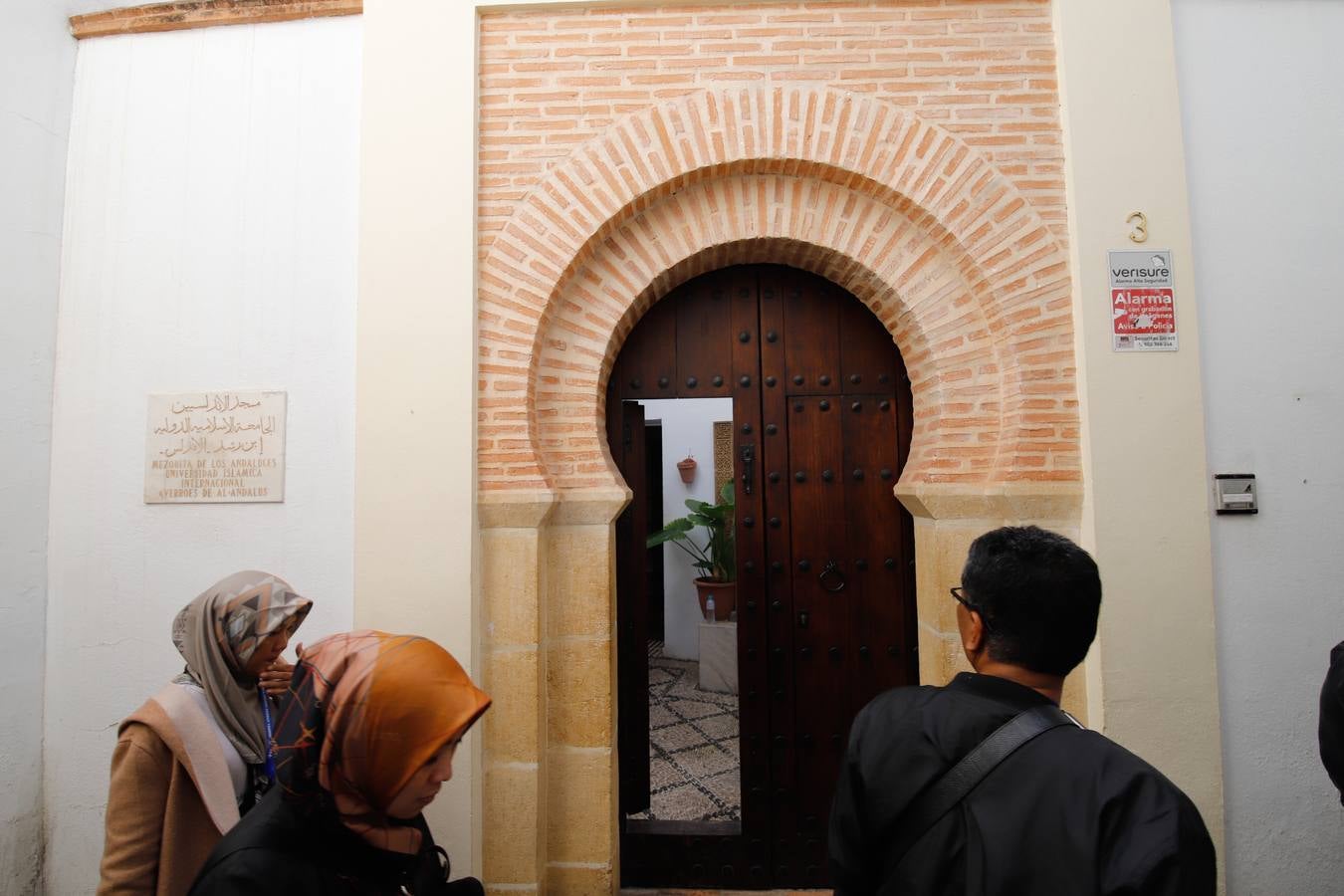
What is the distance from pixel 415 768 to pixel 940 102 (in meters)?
3.19

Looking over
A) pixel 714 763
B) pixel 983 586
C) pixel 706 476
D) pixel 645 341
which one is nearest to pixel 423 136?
pixel 645 341

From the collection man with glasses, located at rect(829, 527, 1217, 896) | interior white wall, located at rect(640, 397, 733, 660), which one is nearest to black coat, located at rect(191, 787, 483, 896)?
man with glasses, located at rect(829, 527, 1217, 896)

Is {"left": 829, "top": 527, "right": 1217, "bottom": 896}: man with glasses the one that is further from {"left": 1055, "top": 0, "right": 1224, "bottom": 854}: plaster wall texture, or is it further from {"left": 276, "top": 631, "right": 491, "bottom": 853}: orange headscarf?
{"left": 1055, "top": 0, "right": 1224, "bottom": 854}: plaster wall texture

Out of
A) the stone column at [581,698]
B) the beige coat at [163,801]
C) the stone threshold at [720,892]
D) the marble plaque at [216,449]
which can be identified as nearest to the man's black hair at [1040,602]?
the stone column at [581,698]

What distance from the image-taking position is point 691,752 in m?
4.85

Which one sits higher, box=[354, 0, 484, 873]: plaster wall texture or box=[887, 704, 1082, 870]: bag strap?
box=[354, 0, 484, 873]: plaster wall texture

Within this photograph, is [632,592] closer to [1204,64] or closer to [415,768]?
[415,768]

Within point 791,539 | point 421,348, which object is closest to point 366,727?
point 421,348

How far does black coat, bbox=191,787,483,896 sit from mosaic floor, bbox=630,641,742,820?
8.94 feet

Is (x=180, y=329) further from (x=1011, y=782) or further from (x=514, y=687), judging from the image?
(x=1011, y=782)

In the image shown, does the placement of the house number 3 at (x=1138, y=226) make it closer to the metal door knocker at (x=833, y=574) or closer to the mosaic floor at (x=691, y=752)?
the metal door knocker at (x=833, y=574)

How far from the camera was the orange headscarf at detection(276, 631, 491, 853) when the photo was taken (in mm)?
1171

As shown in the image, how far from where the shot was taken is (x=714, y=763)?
181 inches

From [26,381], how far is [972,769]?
4001 mm
